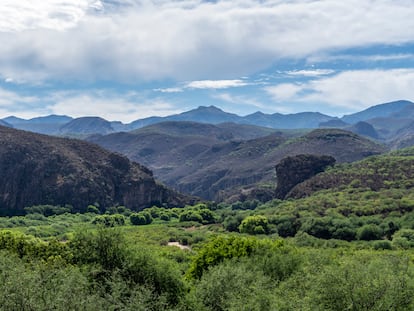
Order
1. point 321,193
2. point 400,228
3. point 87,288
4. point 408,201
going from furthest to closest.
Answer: point 321,193 < point 408,201 < point 400,228 < point 87,288

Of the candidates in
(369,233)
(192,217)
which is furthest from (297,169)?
(369,233)

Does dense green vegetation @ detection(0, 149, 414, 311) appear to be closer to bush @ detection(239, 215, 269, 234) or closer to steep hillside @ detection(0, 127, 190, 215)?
bush @ detection(239, 215, 269, 234)

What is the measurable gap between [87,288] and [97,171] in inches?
5212

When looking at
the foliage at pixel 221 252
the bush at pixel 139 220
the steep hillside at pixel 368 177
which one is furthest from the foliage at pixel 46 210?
the foliage at pixel 221 252

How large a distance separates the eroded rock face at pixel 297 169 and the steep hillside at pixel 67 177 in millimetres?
41499

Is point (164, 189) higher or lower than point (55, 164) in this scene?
lower

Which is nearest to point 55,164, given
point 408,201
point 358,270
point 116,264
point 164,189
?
point 164,189

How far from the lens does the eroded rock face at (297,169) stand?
142875 mm

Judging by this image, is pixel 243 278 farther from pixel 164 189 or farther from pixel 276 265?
pixel 164 189

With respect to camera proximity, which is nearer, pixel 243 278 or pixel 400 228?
pixel 243 278

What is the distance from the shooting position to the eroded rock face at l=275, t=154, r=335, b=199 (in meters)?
143

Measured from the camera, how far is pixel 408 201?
85.8 metres

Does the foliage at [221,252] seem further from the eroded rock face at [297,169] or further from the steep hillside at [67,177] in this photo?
the steep hillside at [67,177]

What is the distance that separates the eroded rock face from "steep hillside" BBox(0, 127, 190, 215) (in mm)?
41499
